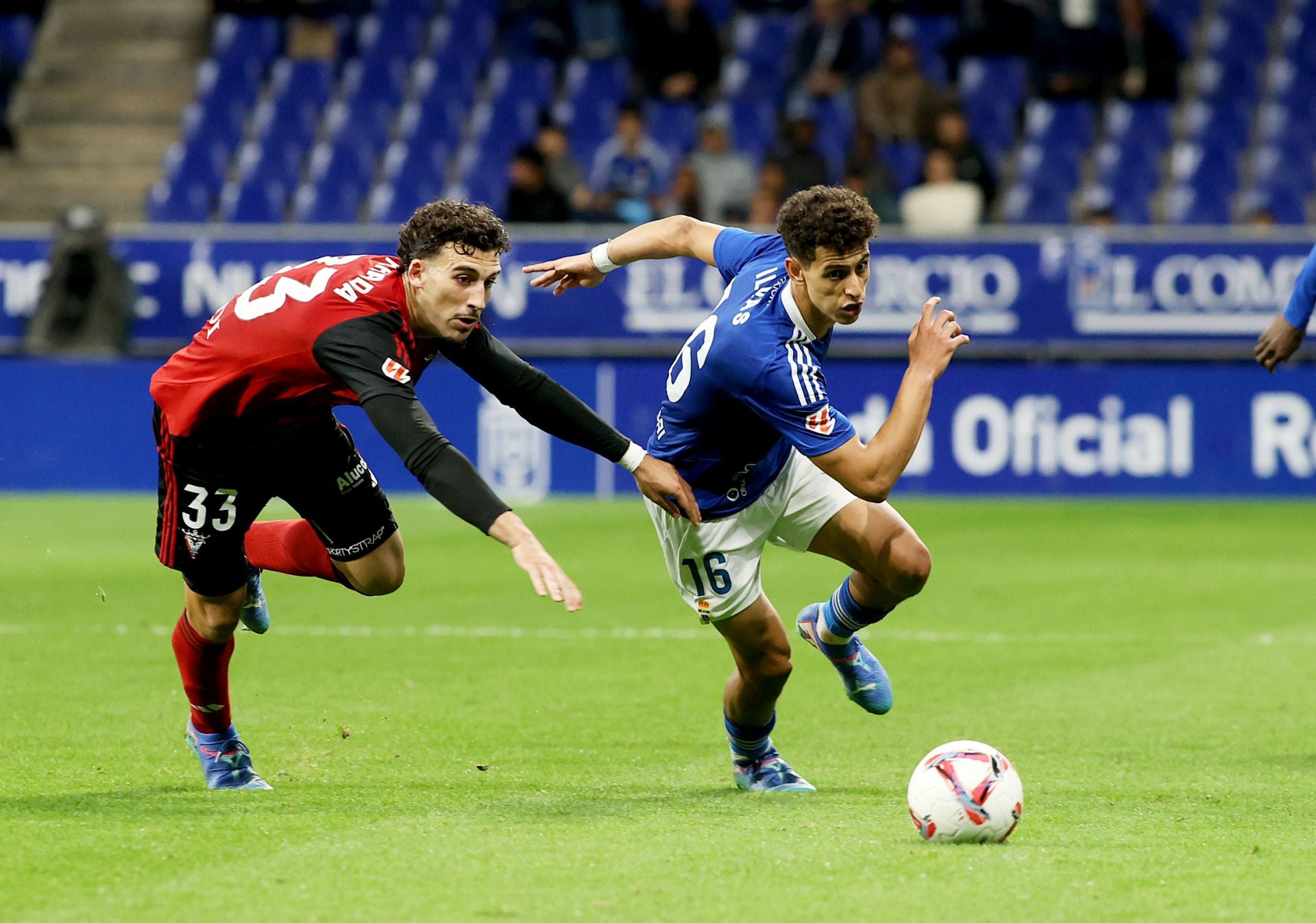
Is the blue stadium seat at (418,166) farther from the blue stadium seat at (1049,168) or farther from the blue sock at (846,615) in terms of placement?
the blue sock at (846,615)

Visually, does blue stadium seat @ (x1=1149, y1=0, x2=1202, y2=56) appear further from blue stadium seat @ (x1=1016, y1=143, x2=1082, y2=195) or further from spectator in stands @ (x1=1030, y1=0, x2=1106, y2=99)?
blue stadium seat @ (x1=1016, y1=143, x2=1082, y2=195)

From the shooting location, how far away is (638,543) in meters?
13.9

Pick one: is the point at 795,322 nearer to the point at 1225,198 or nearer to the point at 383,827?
the point at 383,827

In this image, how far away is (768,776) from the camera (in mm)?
6320

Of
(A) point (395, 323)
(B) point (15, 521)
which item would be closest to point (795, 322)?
(A) point (395, 323)

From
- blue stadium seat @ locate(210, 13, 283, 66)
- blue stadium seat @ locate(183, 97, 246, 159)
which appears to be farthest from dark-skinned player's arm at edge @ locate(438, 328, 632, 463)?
blue stadium seat @ locate(210, 13, 283, 66)

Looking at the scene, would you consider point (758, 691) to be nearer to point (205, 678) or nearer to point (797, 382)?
point (797, 382)

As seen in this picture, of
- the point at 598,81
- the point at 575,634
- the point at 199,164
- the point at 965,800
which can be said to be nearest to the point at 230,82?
the point at 199,164

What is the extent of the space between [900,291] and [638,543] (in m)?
4.02

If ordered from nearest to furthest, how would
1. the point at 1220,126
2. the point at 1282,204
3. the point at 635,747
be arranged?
the point at 635,747, the point at 1282,204, the point at 1220,126

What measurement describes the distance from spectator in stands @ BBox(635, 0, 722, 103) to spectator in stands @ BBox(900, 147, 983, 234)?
11.2ft

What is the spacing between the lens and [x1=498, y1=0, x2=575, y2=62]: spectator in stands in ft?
69.3

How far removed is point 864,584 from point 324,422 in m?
1.90

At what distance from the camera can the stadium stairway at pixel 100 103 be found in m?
22.3
